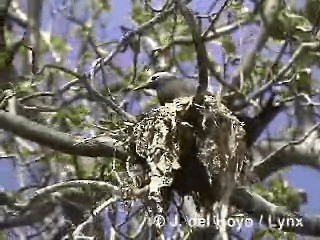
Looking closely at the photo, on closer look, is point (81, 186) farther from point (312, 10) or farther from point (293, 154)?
point (312, 10)

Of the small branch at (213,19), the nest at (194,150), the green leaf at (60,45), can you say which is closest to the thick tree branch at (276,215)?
the nest at (194,150)

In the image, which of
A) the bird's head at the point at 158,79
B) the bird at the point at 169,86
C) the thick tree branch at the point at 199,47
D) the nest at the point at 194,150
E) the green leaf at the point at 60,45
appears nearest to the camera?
the nest at the point at 194,150

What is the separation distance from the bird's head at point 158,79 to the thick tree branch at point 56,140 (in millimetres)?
389

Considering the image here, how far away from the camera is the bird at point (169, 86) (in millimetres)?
2748

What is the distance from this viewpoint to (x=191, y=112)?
234cm

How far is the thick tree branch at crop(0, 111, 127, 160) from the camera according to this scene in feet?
8.64

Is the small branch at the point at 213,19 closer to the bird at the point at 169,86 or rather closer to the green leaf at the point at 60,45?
the bird at the point at 169,86

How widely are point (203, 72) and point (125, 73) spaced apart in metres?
0.81

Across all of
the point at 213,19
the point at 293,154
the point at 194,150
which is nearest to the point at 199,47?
the point at 213,19

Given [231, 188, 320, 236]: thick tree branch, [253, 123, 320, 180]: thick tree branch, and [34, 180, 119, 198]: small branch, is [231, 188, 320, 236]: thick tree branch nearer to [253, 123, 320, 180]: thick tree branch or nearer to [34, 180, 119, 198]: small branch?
[253, 123, 320, 180]: thick tree branch

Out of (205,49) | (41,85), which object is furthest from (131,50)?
(205,49)

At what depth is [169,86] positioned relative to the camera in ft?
9.29

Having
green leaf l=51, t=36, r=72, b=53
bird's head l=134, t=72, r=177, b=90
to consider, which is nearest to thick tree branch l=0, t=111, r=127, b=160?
bird's head l=134, t=72, r=177, b=90

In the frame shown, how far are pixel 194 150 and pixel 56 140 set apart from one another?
0.65 metres
